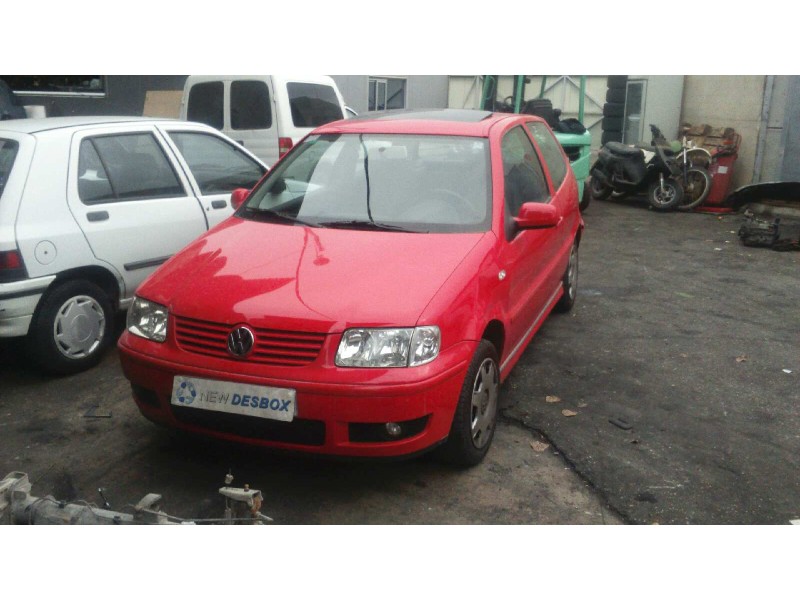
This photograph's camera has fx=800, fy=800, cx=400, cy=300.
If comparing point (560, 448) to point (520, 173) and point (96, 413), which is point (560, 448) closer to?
point (520, 173)

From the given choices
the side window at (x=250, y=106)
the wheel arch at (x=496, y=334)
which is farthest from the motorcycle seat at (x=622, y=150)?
the wheel arch at (x=496, y=334)

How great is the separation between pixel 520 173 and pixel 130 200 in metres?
2.56

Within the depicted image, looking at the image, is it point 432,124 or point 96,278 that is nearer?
point 432,124

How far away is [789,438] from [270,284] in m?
2.83

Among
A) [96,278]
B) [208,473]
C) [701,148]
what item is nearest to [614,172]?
[701,148]

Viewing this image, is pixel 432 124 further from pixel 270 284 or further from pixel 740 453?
pixel 740 453

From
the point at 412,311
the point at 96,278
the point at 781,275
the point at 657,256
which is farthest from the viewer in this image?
the point at 657,256

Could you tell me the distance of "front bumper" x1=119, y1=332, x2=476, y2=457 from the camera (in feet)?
10.8

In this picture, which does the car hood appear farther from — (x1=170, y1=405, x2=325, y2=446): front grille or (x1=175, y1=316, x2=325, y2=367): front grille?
(x1=170, y1=405, x2=325, y2=446): front grille

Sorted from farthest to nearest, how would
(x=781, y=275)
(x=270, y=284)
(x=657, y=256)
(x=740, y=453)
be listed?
(x=657, y=256) < (x=781, y=275) < (x=740, y=453) < (x=270, y=284)

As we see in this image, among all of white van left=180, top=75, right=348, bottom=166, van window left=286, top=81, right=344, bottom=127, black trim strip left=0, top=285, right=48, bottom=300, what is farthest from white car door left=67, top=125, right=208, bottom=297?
van window left=286, top=81, right=344, bottom=127

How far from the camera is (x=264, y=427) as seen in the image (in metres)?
3.39

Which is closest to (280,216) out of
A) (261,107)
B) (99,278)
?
(99,278)

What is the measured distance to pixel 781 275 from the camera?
8094mm
